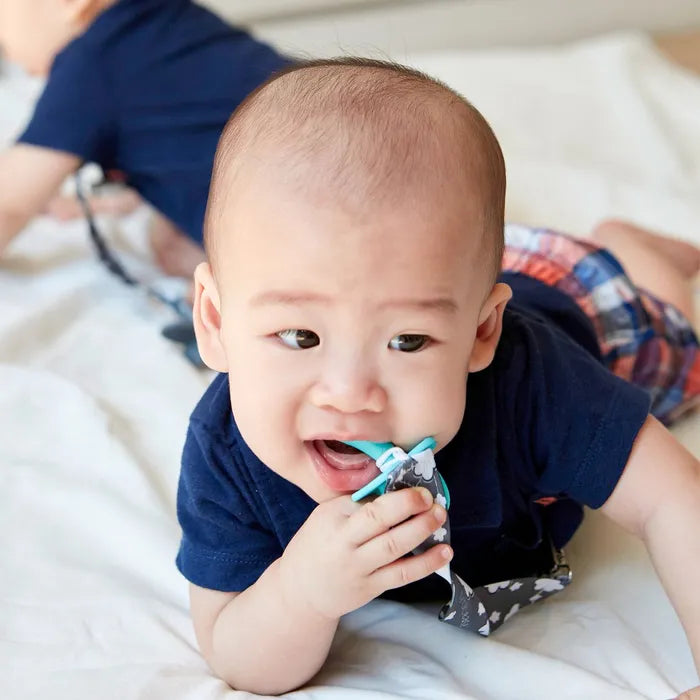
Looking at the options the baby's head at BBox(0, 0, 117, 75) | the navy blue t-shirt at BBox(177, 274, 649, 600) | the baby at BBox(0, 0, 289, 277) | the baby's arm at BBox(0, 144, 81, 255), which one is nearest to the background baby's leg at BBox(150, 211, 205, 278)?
the baby at BBox(0, 0, 289, 277)

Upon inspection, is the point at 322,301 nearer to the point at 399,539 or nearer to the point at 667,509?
the point at 399,539

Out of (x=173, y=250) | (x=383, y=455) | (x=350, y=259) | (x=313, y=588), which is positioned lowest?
(x=173, y=250)

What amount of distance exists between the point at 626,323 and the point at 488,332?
16.6 inches

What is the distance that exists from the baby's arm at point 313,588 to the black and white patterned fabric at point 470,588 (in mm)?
23

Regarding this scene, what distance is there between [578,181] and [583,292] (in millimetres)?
470

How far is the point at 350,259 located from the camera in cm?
60

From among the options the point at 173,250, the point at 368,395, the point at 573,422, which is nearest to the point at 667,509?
the point at 573,422

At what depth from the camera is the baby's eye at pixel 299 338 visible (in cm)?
63

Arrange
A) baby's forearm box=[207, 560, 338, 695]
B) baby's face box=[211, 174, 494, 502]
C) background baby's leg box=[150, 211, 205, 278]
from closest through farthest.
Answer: baby's face box=[211, 174, 494, 502]
baby's forearm box=[207, 560, 338, 695]
background baby's leg box=[150, 211, 205, 278]

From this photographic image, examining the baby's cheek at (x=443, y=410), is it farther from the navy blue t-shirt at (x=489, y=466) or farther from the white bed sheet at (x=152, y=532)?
the white bed sheet at (x=152, y=532)

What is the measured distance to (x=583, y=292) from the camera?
3.68 feet

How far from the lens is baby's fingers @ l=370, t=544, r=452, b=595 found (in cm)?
67

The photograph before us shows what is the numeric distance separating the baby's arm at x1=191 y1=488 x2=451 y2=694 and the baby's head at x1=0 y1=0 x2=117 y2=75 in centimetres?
98

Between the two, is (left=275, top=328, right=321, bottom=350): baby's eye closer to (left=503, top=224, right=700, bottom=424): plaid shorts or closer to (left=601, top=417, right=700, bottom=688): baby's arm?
(left=601, top=417, right=700, bottom=688): baby's arm
